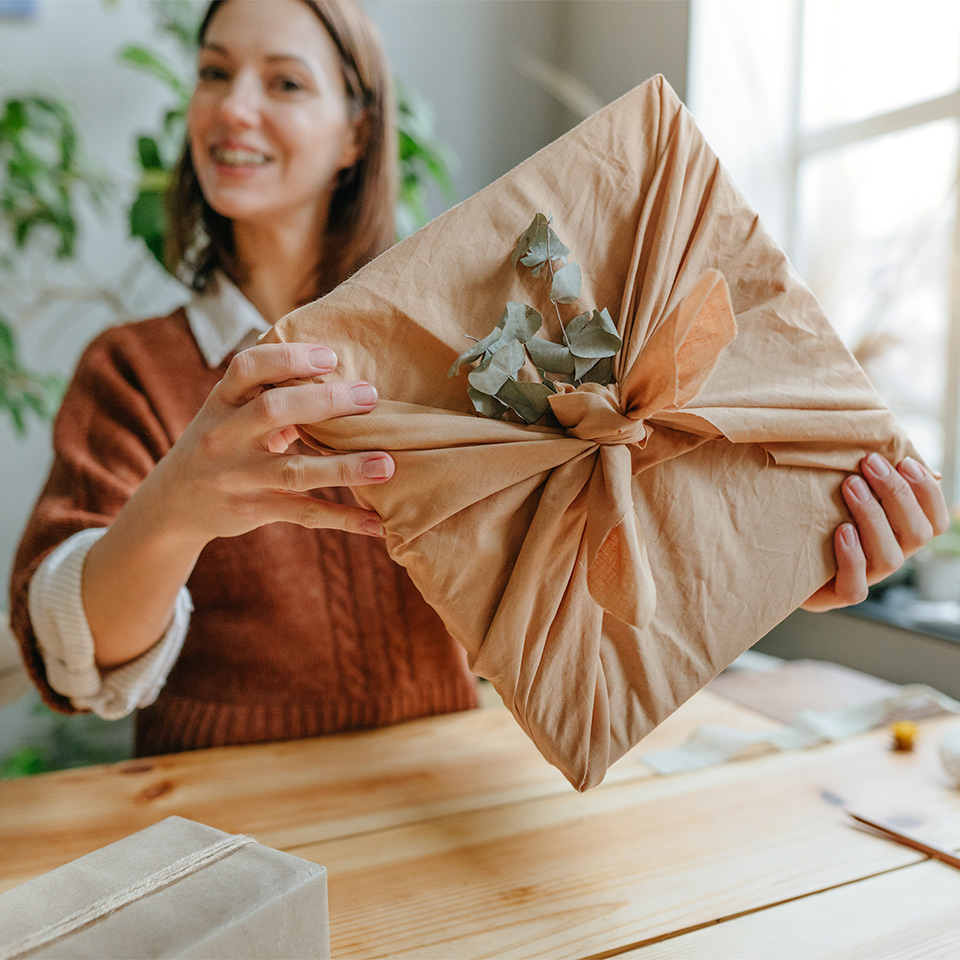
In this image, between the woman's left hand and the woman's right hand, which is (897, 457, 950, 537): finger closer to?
the woman's left hand

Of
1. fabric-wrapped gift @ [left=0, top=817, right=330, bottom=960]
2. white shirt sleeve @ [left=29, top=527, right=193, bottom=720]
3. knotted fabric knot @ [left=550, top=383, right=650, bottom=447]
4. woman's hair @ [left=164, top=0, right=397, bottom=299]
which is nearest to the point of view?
fabric-wrapped gift @ [left=0, top=817, right=330, bottom=960]

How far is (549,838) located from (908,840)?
264 mm

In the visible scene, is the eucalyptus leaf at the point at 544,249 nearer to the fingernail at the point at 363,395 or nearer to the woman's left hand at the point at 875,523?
the fingernail at the point at 363,395

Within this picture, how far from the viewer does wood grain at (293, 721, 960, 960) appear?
522 mm

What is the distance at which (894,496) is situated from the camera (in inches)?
24.3

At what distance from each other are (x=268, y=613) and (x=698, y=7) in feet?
5.29

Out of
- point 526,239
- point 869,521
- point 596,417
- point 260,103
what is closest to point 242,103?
point 260,103

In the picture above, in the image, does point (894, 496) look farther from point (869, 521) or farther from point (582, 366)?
point (582, 366)

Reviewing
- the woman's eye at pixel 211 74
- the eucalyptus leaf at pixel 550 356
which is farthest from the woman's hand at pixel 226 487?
the woman's eye at pixel 211 74

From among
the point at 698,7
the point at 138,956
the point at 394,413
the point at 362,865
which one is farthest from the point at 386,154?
the point at 698,7

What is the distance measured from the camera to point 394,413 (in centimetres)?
50

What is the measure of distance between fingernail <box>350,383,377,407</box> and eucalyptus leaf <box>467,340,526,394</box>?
6 centimetres

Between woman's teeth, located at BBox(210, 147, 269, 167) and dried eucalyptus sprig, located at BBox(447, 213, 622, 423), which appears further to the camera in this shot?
woman's teeth, located at BBox(210, 147, 269, 167)

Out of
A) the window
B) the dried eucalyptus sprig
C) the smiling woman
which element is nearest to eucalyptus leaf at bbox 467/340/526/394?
the dried eucalyptus sprig
